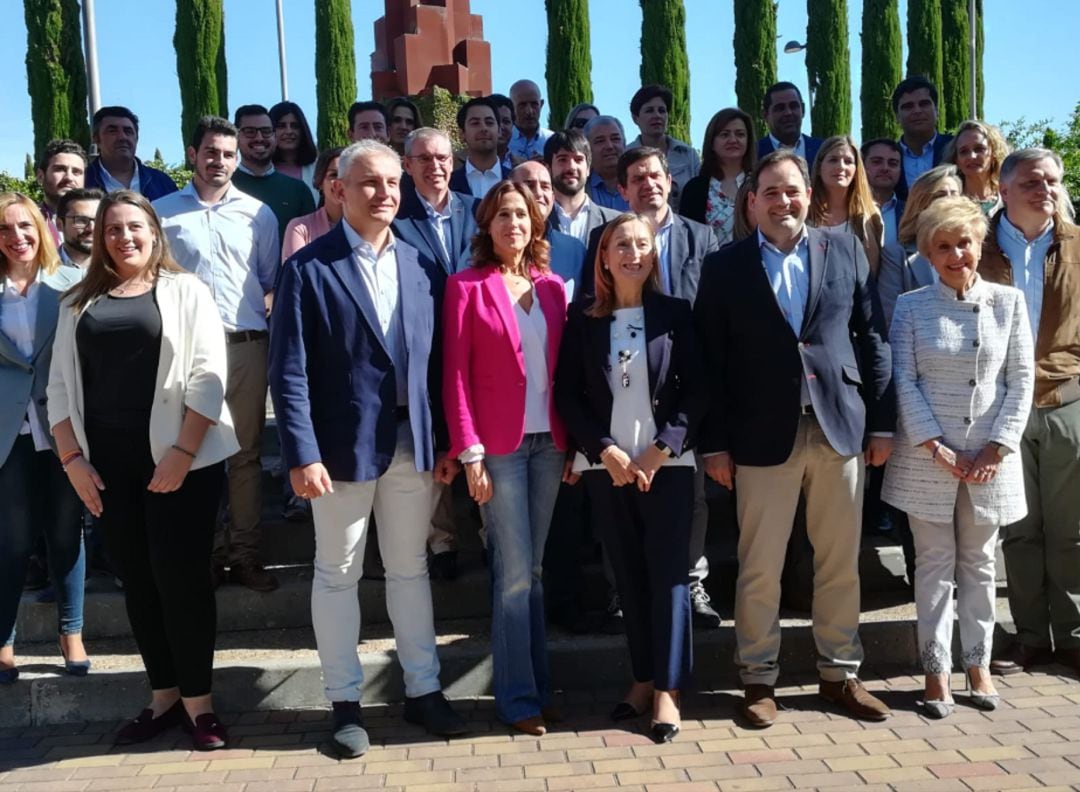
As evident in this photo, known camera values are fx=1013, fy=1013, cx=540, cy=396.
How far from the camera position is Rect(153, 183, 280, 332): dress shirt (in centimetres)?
501

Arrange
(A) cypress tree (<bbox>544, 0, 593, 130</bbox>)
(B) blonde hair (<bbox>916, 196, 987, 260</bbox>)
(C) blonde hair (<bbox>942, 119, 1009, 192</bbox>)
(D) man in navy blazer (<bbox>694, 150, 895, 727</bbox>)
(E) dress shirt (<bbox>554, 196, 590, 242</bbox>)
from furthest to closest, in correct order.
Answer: (A) cypress tree (<bbox>544, 0, 593, 130</bbox>)
(C) blonde hair (<bbox>942, 119, 1009, 192</bbox>)
(E) dress shirt (<bbox>554, 196, 590, 242</bbox>)
(B) blonde hair (<bbox>916, 196, 987, 260</bbox>)
(D) man in navy blazer (<bbox>694, 150, 895, 727</bbox>)

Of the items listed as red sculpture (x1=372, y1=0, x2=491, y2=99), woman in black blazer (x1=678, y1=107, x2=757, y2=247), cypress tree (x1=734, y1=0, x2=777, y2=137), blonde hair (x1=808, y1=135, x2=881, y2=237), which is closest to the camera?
blonde hair (x1=808, y1=135, x2=881, y2=237)

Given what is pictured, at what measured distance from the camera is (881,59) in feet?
66.2

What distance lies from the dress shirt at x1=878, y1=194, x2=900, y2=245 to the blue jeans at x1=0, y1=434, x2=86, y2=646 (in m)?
4.28

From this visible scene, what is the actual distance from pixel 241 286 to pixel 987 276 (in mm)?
3554

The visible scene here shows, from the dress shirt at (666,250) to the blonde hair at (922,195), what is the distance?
3.68ft

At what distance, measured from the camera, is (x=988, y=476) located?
412cm

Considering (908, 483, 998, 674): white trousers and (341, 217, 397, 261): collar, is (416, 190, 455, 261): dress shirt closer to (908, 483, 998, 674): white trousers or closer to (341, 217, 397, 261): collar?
(341, 217, 397, 261): collar

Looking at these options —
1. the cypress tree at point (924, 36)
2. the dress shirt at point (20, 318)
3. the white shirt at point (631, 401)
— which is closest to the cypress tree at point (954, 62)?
the cypress tree at point (924, 36)

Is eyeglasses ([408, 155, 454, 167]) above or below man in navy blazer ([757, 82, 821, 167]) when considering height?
below

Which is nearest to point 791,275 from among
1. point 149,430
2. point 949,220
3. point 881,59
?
point 949,220

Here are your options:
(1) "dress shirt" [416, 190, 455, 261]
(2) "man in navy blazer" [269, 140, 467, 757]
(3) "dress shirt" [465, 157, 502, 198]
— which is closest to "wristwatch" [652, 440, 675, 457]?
(2) "man in navy blazer" [269, 140, 467, 757]

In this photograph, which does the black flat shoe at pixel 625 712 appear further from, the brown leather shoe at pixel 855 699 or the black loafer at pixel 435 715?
the brown leather shoe at pixel 855 699

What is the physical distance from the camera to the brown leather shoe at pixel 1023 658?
4.55 metres
